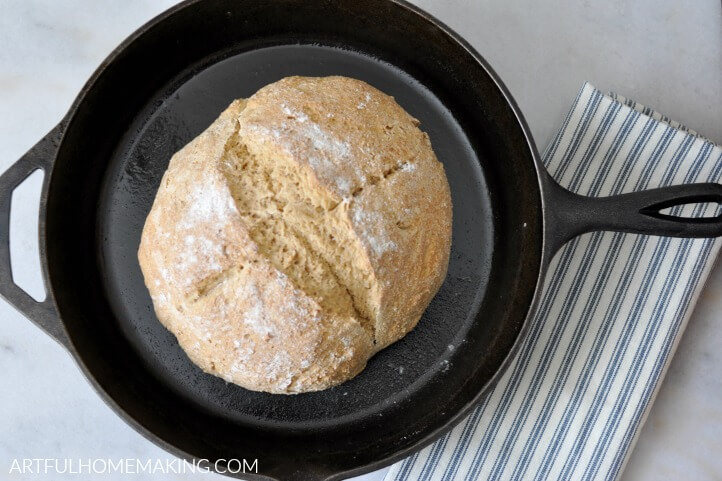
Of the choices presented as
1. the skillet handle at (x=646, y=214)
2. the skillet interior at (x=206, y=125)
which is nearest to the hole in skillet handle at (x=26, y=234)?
the skillet interior at (x=206, y=125)

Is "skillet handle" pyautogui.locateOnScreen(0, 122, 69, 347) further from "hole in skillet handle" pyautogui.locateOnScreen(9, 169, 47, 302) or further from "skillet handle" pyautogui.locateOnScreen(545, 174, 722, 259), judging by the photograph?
"skillet handle" pyautogui.locateOnScreen(545, 174, 722, 259)

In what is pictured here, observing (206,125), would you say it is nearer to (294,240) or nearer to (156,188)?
(156,188)

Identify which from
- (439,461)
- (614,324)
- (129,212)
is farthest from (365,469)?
(129,212)

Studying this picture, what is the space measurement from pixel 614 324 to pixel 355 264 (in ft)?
2.47

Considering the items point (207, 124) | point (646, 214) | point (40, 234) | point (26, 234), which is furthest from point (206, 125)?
point (646, 214)

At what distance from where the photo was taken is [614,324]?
5.08 ft

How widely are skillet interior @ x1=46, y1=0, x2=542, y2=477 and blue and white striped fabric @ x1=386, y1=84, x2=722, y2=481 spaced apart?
0.46 feet

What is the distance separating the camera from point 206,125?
60.4 inches

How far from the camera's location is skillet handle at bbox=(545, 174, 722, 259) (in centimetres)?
124

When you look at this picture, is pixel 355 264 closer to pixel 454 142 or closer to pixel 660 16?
pixel 454 142

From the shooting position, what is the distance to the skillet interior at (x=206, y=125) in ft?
4.78

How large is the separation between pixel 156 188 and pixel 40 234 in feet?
0.95

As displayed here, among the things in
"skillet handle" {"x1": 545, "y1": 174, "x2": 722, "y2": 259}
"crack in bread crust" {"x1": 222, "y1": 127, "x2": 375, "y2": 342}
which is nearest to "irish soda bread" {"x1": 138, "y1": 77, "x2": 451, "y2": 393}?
"crack in bread crust" {"x1": 222, "y1": 127, "x2": 375, "y2": 342}

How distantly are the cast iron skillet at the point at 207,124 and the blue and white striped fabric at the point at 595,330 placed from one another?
0.14 meters
